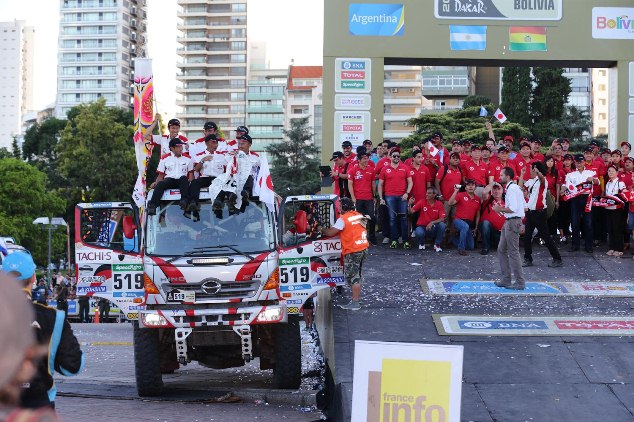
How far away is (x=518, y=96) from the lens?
236 ft

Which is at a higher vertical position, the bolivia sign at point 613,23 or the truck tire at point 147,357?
the bolivia sign at point 613,23

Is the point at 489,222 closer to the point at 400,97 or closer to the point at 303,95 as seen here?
the point at 400,97

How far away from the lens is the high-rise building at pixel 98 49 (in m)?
147

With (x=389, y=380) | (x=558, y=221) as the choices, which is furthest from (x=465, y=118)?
(x=389, y=380)

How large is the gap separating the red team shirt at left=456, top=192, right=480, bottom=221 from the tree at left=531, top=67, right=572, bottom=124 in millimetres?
53325

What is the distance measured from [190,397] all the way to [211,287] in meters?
1.64

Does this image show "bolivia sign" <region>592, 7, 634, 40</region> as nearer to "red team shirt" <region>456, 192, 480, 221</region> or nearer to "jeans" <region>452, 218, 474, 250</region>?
"red team shirt" <region>456, 192, 480, 221</region>

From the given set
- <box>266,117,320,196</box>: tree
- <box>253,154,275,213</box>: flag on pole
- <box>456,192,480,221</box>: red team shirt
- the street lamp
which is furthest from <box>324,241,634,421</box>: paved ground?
the street lamp

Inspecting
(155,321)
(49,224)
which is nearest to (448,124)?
(49,224)

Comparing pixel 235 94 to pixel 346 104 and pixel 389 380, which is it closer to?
pixel 346 104

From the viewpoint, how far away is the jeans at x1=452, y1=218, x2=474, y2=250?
18.7 metres

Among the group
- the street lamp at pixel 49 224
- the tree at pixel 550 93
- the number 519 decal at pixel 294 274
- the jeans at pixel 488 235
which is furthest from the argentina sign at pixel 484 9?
the tree at pixel 550 93

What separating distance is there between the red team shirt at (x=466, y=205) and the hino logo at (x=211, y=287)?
8.00m

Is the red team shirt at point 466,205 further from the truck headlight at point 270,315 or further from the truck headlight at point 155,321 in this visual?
the truck headlight at point 155,321
